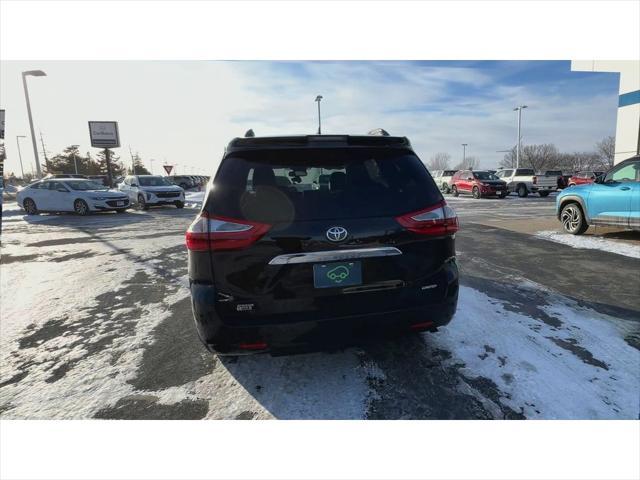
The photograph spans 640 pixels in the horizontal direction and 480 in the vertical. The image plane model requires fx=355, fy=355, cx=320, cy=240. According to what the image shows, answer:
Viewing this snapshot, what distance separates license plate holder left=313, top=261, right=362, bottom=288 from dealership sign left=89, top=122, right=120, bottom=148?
3304cm

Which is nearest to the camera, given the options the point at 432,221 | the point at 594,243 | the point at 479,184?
the point at 432,221

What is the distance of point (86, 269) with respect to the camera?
6.16 m

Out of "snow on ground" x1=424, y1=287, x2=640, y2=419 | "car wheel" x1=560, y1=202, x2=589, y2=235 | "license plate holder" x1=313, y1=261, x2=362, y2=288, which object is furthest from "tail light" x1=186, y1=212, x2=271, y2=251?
"car wheel" x1=560, y1=202, x2=589, y2=235

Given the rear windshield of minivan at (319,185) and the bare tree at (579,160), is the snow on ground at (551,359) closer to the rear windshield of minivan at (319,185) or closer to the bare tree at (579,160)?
the rear windshield of minivan at (319,185)

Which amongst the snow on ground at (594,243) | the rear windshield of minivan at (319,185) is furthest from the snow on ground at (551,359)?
the snow on ground at (594,243)

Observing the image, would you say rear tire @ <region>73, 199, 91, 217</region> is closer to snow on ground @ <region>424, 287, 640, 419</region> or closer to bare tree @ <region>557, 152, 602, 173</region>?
snow on ground @ <region>424, 287, 640, 419</region>

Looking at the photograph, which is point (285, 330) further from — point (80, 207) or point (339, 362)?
point (80, 207)

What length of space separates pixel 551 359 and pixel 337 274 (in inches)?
81.7

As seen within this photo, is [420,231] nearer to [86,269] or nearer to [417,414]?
[417,414]

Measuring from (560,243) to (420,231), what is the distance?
6.94 metres

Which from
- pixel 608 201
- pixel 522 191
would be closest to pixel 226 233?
pixel 608 201

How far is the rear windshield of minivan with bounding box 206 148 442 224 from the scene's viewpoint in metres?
2.33

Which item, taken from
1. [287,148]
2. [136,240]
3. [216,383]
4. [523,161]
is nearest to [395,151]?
[287,148]

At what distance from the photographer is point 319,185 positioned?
2650 millimetres
